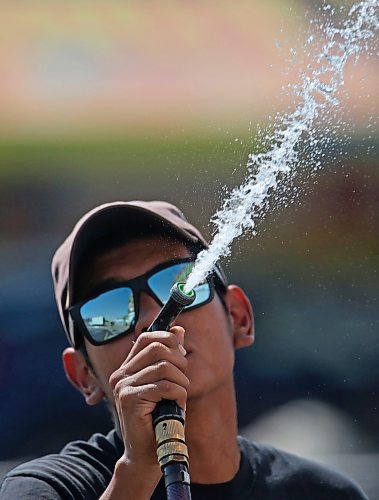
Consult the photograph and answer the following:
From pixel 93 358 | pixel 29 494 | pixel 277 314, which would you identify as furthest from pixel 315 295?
pixel 29 494

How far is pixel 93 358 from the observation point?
0.90m

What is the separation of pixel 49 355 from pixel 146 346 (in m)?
1.23

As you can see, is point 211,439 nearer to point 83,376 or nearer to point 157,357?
point 83,376

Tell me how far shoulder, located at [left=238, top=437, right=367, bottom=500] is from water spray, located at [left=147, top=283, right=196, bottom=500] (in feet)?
1.17

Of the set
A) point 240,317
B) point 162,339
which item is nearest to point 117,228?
point 240,317

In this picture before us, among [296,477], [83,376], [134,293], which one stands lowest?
[296,477]

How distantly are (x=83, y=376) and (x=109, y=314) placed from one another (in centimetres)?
14

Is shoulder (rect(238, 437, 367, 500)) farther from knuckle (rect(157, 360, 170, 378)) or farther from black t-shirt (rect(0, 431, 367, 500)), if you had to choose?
knuckle (rect(157, 360, 170, 378))

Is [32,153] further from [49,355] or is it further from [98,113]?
[49,355]

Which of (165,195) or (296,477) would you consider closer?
(296,477)

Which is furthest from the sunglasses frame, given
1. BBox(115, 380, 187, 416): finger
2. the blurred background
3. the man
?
the blurred background

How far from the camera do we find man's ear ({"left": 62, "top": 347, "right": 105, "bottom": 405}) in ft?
3.10

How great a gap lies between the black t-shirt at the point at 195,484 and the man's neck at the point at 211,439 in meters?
0.01

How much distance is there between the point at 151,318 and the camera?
2.79 ft
